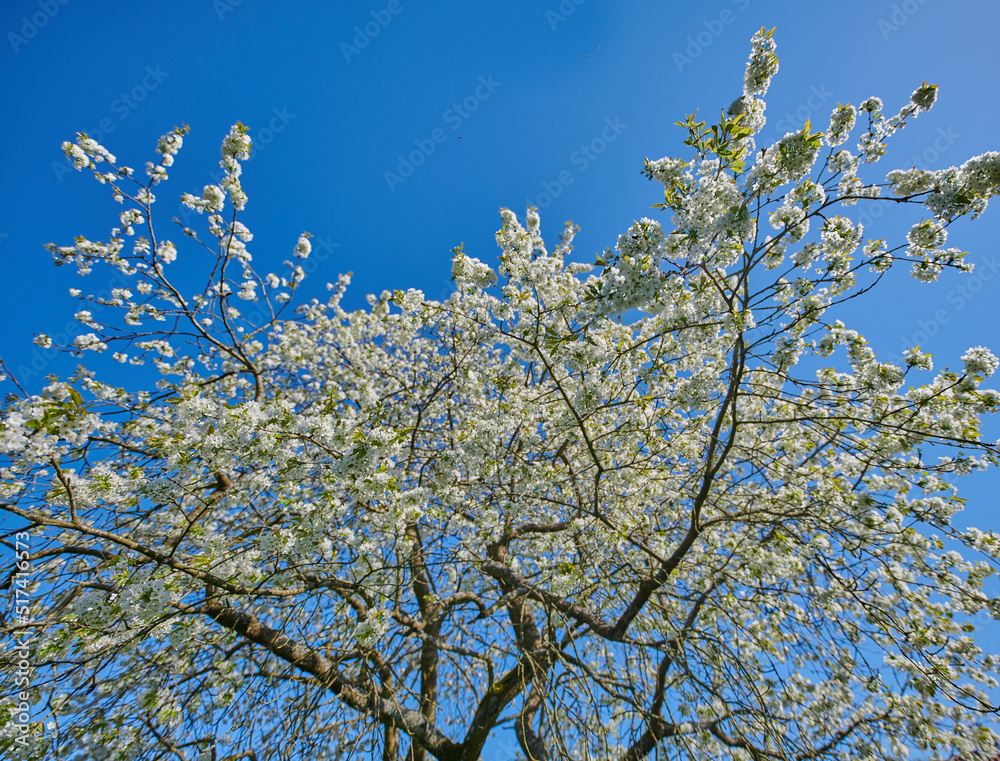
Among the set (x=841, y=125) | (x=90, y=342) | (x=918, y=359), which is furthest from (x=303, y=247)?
(x=918, y=359)

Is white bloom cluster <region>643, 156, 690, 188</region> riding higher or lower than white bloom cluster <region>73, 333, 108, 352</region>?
higher

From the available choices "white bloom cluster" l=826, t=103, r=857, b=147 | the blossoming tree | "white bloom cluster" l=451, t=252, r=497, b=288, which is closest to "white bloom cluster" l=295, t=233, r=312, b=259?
the blossoming tree

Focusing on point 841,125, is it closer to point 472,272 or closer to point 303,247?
point 472,272

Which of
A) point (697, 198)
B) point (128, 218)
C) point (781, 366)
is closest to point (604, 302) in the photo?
point (697, 198)

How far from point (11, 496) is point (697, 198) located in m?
6.06

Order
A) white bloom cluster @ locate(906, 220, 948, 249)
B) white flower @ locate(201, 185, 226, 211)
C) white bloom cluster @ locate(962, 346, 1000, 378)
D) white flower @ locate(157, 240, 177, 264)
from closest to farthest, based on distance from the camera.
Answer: white bloom cluster @ locate(906, 220, 948, 249), white bloom cluster @ locate(962, 346, 1000, 378), white flower @ locate(201, 185, 226, 211), white flower @ locate(157, 240, 177, 264)

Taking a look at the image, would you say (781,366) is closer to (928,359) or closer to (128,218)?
(928,359)

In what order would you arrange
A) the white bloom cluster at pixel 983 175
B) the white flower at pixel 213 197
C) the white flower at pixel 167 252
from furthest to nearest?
1. the white flower at pixel 167 252
2. the white flower at pixel 213 197
3. the white bloom cluster at pixel 983 175

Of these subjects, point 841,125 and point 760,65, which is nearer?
point 760,65

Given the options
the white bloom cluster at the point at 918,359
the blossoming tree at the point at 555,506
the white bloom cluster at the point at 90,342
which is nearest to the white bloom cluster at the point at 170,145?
the blossoming tree at the point at 555,506

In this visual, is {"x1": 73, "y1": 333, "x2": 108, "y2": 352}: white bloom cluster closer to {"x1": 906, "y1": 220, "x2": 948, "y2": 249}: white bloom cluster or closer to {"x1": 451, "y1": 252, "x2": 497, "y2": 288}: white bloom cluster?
{"x1": 451, "y1": 252, "x2": 497, "y2": 288}: white bloom cluster

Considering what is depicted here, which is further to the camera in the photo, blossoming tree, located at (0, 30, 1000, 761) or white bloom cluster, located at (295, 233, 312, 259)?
white bloom cluster, located at (295, 233, 312, 259)

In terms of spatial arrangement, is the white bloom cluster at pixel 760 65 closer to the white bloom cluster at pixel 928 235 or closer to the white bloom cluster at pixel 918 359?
the white bloom cluster at pixel 928 235

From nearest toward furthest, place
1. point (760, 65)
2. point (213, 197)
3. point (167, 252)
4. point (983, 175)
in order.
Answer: point (983, 175) → point (760, 65) → point (213, 197) → point (167, 252)
